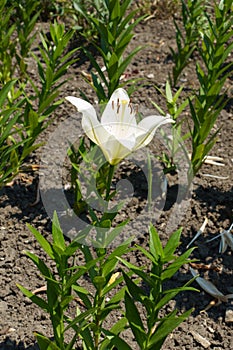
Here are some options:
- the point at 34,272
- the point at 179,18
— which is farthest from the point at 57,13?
the point at 34,272

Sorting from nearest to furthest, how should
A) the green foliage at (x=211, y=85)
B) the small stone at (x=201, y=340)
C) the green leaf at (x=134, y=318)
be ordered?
the green leaf at (x=134, y=318), the small stone at (x=201, y=340), the green foliage at (x=211, y=85)

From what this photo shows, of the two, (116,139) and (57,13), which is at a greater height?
(116,139)

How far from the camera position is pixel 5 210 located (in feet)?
8.47

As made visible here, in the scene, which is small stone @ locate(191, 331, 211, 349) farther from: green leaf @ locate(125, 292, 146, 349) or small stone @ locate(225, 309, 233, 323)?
green leaf @ locate(125, 292, 146, 349)

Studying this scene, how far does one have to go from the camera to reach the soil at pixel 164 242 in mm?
2164

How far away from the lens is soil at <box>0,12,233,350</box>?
7.10ft

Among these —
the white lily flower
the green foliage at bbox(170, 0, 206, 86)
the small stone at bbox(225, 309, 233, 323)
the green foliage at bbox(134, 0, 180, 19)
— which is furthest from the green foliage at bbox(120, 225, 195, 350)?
the green foliage at bbox(134, 0, 180, 19)

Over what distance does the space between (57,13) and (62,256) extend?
104 inches

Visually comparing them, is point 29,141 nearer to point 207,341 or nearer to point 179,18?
point 207,341

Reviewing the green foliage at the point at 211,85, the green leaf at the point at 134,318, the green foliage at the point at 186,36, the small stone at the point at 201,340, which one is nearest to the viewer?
the green leaf at the point at 134,318

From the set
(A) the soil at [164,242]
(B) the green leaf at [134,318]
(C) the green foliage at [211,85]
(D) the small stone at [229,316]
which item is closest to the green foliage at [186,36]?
(A) the soil at [164,242]

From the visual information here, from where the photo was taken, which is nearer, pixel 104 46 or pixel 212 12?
pixel 104 46

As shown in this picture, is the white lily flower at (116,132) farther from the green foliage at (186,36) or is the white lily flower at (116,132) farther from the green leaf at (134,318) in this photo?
the green foliage at (186,36)

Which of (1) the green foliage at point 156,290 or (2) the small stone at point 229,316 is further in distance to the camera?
(2) the small stone at point 229,316
